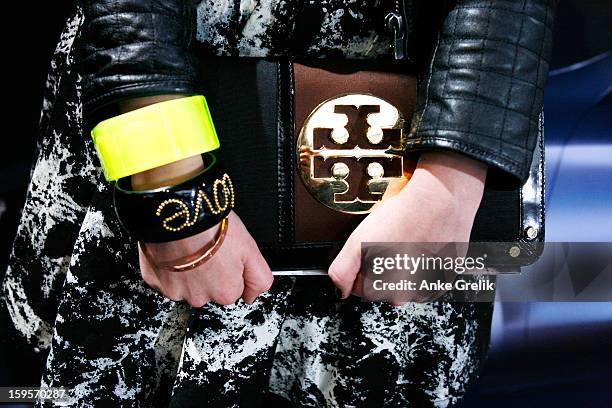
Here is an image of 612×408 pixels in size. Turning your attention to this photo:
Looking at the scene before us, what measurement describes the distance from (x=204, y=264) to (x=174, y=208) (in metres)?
→ 0.06

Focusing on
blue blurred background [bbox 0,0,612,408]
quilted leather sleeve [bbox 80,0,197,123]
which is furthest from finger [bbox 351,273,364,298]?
blue blurred background [bbox 0,0,612,408]

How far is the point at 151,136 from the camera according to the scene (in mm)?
501

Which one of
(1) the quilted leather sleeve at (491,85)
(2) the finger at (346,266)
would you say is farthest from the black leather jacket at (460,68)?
(2) the finger at (346,266)

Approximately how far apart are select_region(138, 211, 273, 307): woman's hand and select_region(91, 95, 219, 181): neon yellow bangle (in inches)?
3.0

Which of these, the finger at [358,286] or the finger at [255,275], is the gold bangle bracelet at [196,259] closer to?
the finger at [255,275]

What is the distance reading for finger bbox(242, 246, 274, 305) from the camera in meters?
0.55

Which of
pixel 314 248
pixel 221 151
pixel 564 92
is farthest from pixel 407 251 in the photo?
pixel 564 92

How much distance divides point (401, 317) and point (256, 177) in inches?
9.3

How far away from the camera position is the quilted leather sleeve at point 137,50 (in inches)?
19.9

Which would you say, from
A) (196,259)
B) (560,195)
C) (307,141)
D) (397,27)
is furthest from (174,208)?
(560,195)

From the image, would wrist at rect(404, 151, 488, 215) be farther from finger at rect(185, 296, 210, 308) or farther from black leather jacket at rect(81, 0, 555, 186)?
finger at rect(185, 296, 210, 308)

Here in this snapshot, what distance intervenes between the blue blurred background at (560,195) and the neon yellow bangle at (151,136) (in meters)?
0.52

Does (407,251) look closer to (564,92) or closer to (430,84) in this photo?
(430,84)

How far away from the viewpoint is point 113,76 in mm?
510
